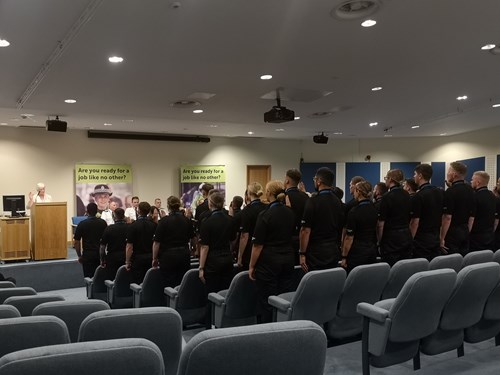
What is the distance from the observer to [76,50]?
5.16 metres

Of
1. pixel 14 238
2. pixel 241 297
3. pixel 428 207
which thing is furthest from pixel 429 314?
pixel 14 238

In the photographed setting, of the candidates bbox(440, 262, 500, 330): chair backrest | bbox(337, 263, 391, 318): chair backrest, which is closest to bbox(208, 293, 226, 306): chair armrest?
bbox(337, 263, 391, 318): chair backrest

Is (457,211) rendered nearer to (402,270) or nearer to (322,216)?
(322,216)

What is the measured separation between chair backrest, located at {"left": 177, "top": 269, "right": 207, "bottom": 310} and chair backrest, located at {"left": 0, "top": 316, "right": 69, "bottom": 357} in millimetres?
2576

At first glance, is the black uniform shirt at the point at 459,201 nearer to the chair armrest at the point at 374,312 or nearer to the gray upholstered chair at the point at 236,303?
the gray upholstered chair at the point at 236,303

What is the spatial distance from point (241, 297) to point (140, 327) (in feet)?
6.98

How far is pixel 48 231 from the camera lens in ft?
28.2

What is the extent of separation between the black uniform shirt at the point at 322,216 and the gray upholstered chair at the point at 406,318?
1496 millimetres

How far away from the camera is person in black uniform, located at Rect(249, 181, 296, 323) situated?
3.94m

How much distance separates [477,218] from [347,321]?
304 centimetres

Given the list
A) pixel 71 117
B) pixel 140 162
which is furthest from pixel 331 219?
pixel 140 162

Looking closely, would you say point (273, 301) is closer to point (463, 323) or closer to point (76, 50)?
point (463, 323)

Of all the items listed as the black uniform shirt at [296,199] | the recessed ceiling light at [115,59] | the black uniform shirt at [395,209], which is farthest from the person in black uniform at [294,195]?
the recessed ceiling light at [115,59]

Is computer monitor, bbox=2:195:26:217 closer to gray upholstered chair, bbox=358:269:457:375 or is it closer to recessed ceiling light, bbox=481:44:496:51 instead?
gray upholstered chair, bbox=358:269:457:375
